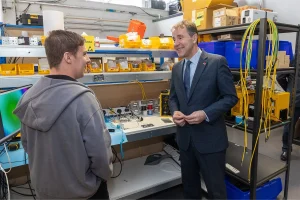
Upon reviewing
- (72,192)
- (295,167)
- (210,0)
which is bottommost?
(295,167)

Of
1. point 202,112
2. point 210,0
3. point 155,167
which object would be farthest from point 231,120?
point 210,0

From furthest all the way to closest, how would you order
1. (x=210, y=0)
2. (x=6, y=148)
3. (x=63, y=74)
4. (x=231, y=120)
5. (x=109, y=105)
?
(x=109, y=105) < (x=210, y=0) < (x=231, y=120) < (x=6, y=148) < (x=63, y=74)

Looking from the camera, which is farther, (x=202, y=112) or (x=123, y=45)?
(x=123, y=45)

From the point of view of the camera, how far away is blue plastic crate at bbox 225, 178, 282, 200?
6.41 ft

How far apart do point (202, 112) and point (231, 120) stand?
0.73m

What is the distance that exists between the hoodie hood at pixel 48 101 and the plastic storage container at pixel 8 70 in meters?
0.96

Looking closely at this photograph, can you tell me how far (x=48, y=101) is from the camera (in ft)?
3.25

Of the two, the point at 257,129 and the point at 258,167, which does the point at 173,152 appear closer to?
the point at 258,167

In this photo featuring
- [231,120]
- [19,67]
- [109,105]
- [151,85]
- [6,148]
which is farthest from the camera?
[151,85]

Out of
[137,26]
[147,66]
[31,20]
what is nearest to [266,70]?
[147,66]

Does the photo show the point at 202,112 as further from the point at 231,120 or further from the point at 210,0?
the point at 210,0

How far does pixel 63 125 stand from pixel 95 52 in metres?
1.36

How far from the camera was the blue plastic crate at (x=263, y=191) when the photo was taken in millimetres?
1954

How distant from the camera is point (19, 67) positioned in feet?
6.07
